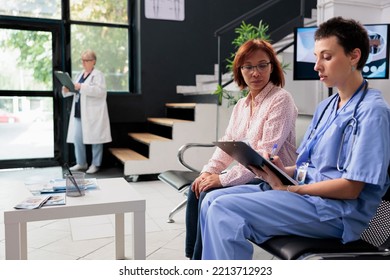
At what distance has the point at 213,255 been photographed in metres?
1.36

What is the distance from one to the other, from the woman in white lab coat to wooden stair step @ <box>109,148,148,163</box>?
0.22 m

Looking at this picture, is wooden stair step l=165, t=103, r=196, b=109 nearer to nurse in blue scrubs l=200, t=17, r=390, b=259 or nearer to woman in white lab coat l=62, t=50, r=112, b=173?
woman in white lab coat l=62, t=50, r=112, b=173

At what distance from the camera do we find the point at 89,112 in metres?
4.45

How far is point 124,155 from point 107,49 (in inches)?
61.3

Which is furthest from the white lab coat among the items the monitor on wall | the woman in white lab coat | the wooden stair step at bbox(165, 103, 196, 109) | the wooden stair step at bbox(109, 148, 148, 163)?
the monitor on wall

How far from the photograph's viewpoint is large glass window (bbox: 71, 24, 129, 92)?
16.1ft

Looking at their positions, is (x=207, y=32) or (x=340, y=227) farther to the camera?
(x=207, y=32)

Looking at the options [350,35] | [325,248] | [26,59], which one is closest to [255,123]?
[350,35]

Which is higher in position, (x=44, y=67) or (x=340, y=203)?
(x=44, y=67)

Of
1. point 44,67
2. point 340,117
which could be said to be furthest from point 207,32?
point 340,117

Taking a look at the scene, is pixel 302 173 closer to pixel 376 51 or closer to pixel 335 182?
pixel 335 182
